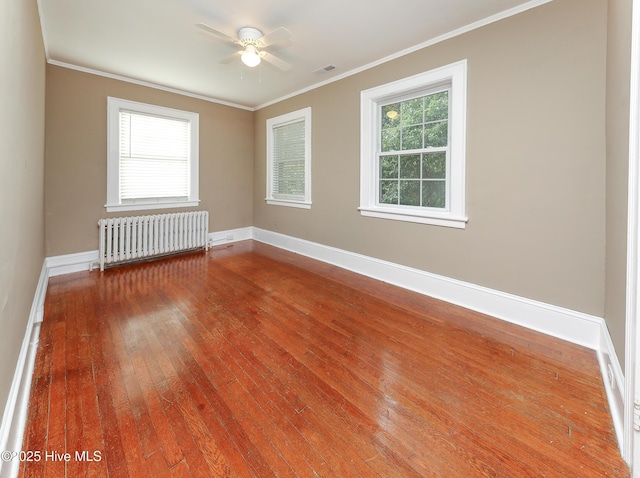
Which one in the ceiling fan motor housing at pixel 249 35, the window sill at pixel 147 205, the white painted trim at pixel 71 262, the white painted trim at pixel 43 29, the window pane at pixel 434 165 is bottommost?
the white painted trim at pixel 71 262

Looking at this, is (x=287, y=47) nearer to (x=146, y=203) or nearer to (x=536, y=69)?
(x=536, y=69)

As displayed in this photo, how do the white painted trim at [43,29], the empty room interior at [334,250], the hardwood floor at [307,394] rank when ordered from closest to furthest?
the hardwood floor at [307,394], the empty room interior at [334,250], the white painted trim at [43,29]

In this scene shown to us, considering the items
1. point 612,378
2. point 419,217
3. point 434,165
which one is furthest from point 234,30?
point 612,378

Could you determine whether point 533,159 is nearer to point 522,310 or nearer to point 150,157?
point 522,310

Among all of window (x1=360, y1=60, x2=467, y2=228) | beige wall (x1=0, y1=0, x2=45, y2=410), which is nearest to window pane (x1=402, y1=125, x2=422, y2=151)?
window (x1=360, y1=60, x2=467, y2=228)

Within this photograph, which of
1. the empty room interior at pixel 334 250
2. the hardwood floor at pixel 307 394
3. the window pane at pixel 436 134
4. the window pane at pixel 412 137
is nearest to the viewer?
the hardwood floor at pixel 307 394

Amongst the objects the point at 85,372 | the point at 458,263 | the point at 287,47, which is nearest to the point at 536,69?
the point at 458,263

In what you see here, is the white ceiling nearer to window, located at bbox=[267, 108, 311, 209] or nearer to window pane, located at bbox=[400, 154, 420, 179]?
window, located at bbox=[267, 108, 311, 209]

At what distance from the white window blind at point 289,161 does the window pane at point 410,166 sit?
1952 mm

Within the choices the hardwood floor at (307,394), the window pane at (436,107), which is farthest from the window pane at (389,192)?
the hardwood floor at (307,394)

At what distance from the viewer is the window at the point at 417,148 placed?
116 inches

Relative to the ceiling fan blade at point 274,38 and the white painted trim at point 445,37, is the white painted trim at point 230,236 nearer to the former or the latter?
the white painted trim at point 445,37

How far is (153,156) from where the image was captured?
4.65 metres

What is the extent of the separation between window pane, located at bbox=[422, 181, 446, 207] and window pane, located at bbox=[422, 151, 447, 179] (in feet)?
0.28
